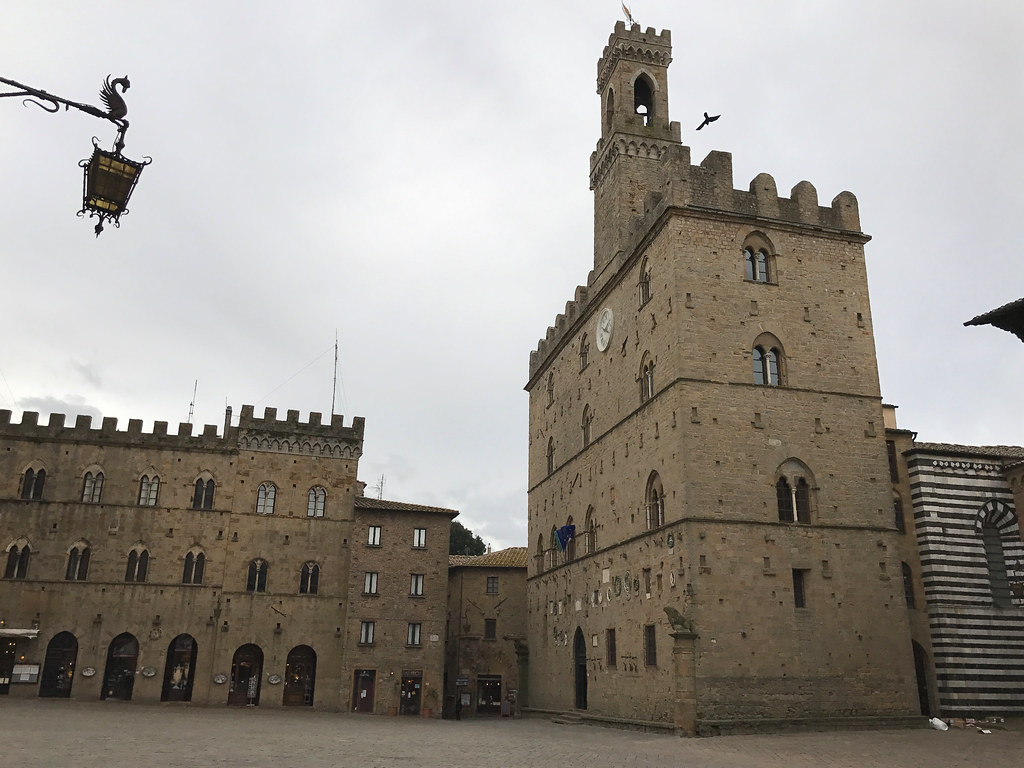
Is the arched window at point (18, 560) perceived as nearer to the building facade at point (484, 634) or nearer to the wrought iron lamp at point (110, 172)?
the building facade at point (484, 634)

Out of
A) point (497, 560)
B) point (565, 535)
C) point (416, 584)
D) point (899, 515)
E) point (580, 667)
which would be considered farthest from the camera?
point (497, 560)

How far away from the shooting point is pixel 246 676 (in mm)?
38750

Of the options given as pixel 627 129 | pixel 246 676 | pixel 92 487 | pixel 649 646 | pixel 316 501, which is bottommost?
pixel 246 676

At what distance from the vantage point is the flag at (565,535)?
35.9 m

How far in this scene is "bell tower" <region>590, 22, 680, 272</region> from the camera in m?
37.5

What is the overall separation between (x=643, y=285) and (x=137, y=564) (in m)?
26.9

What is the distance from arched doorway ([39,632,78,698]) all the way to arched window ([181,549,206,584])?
5.23m

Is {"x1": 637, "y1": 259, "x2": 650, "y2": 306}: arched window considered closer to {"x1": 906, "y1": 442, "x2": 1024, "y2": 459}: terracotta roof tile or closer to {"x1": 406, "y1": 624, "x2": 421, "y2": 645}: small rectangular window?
{"x1": 906, "y1": 442, "x2": 1024, "y2": 459}: terracotta roof tile

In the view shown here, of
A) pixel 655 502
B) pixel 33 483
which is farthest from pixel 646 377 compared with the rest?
pixel 33 483

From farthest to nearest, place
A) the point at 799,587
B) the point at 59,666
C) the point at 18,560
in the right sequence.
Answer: the point at 18,560
the point at 59,666
the point at 799,587

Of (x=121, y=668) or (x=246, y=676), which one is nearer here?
(x=121, y=668)

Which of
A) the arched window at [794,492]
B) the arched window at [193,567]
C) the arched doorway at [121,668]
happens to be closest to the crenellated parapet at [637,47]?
the arched window at [794,492]

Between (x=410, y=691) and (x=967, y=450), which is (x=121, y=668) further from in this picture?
(x=967, y=450)

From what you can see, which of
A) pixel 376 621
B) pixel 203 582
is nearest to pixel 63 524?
pixel 203 582
